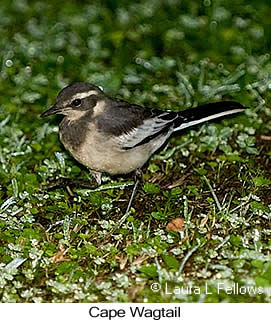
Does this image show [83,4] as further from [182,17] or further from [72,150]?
[72,150]

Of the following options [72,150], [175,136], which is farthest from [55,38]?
[72,150]

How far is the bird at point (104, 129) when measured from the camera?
20.5 ft

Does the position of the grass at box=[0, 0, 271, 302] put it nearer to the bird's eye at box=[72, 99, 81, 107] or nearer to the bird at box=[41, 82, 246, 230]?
the bird at box=[41, 82, 246, 230]

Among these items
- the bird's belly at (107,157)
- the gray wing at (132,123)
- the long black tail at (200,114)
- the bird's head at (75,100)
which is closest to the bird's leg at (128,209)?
the bird's belly at (107,157)

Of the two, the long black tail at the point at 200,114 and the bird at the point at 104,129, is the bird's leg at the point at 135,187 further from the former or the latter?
the long black tail at the point at 200,114

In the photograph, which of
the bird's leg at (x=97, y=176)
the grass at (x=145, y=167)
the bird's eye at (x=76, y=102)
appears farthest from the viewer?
the bird's leg at (x=97, y=176)

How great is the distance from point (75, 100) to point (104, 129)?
0.36 metres

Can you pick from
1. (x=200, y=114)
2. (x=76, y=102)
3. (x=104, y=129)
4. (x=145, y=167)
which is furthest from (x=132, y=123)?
(x=200, y=114)

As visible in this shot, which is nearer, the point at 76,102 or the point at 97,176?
the point at 76,102

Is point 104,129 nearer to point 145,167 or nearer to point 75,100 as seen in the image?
point 75,100

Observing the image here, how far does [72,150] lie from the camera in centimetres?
634

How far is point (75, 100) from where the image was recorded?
6.34 metres
